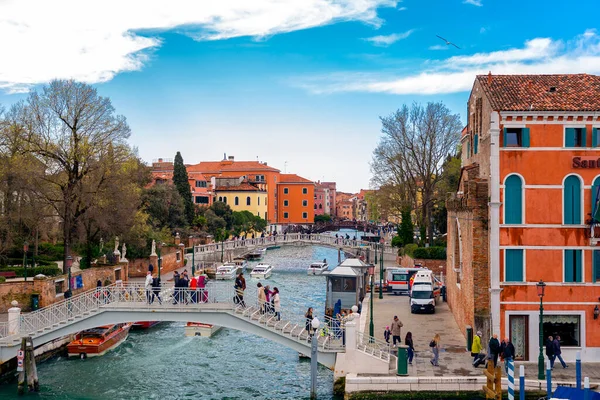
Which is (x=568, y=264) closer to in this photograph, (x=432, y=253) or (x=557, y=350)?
(x=557, y=350)

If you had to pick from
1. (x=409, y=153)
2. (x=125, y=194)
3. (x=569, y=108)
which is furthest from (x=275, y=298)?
(x=409, y=153)

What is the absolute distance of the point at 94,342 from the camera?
27109 mm

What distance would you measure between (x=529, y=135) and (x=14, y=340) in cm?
1847

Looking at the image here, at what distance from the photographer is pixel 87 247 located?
3878 cm

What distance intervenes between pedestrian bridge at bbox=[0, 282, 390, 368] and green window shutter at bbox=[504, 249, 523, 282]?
15.6ft

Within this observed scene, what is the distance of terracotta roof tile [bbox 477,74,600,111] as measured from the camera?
2186 cm

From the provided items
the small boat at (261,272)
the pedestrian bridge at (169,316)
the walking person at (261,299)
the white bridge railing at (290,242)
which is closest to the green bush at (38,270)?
the pedestrian bridge at (169,316)

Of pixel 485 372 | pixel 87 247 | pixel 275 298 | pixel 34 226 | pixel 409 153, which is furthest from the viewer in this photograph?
pixel 409 153

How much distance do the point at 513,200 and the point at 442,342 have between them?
5918 mm

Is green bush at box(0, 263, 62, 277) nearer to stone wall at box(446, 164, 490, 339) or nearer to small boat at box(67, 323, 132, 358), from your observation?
small boat at box(67, 323, 132, 358)

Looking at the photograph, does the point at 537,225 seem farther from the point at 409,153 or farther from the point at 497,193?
the point at 409,153

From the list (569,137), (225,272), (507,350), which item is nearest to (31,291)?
(507,350)

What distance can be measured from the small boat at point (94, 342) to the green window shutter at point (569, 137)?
62.6 feet

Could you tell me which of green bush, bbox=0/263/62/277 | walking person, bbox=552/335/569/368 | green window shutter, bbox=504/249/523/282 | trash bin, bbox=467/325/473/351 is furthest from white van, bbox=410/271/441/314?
green bush, bbox=0/263/62/277
